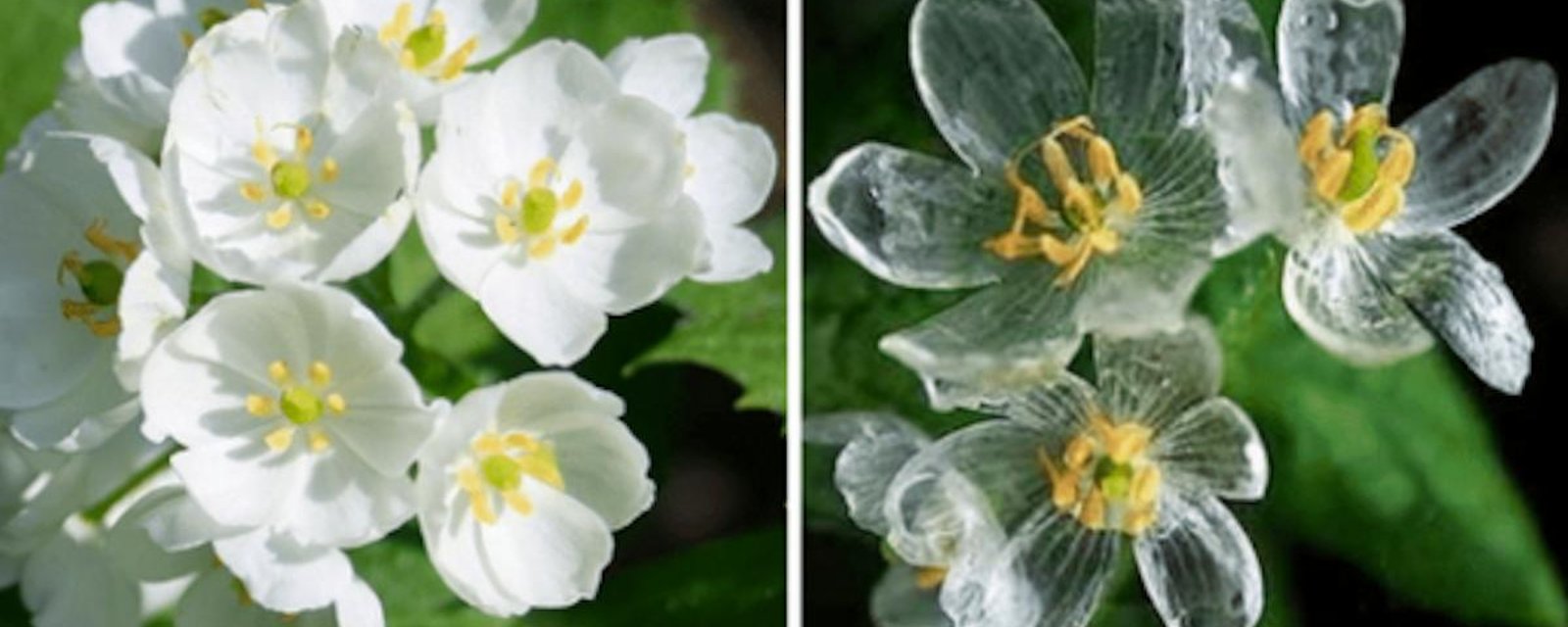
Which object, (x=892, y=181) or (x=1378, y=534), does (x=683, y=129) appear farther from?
(x=1378, y=534)

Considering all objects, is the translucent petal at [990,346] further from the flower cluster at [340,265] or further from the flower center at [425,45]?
the flower center at [425,45]

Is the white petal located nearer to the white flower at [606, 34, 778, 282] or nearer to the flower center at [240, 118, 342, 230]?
the white flower at [606, 34, 778, 282]

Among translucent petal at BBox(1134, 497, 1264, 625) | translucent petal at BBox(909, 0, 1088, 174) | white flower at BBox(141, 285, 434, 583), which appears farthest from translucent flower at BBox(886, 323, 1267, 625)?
white flower at BBox(141, 285, 434, 583)

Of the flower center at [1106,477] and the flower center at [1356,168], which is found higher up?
the flower center at [1356,168]

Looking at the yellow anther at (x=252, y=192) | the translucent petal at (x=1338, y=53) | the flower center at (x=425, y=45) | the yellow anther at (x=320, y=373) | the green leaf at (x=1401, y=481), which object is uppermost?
the translucent petal at (x=1338, y=53)

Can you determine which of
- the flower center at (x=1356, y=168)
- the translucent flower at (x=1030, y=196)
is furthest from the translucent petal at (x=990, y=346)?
the flower center at (x=1356, y=168)

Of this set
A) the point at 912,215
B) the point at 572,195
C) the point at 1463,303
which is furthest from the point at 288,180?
the point at 1463,303

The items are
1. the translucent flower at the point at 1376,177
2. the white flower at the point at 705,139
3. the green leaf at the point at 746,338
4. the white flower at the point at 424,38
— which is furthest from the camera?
the green leaf at the point at 746,338

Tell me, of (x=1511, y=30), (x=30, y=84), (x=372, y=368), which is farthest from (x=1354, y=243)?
(x=30, y=84)
